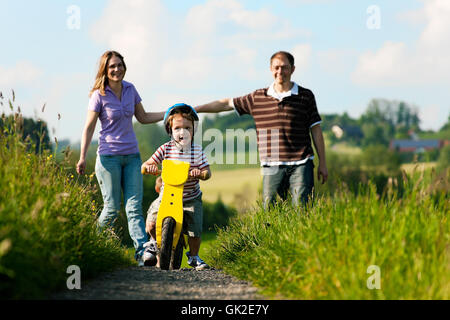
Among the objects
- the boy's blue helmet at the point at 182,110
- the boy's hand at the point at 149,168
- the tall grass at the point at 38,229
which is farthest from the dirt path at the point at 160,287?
the boy's blue helmet at the point at 182,110

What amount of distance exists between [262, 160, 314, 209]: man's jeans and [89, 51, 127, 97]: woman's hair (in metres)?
2.08

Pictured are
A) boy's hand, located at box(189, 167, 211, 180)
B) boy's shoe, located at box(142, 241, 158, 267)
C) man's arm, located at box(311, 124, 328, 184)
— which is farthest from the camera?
man's arm, located at box(311, 124, 328, 184)

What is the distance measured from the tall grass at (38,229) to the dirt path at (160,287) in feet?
0.56

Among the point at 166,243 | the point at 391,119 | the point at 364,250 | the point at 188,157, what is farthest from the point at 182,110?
the point at 391,119

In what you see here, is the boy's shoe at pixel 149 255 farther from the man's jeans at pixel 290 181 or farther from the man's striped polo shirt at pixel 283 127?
the man's striped polo shirt at pixel 283 127

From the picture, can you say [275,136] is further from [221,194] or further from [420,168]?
[221,194]

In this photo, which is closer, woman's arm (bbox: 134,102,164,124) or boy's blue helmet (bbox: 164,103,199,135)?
boy's blue helmet (bbox: 164,103,199,135)

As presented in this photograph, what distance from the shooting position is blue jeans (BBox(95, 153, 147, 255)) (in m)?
6.05

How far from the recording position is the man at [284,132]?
610 centimetres

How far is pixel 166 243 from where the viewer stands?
5.62 meters

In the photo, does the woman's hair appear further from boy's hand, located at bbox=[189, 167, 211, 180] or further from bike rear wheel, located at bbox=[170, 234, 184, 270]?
bike rear wheel, located at bbox=[170, 234, 184, 270]

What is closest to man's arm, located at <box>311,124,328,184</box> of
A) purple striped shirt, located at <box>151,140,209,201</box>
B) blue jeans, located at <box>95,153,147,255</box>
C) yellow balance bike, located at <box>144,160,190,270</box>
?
purple striped shirt, located at <box>151,140,209,201</box>

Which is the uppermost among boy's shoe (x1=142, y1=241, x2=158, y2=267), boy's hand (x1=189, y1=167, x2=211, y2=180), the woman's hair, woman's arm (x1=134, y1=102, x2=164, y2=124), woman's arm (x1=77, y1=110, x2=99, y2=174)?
the woman's hair

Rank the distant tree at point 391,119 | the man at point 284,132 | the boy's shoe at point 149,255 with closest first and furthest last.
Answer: the boy's shoe at point 149,255
the man at point 284,132
the distant tree at point 391,119
